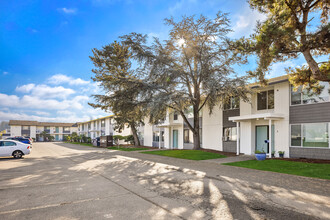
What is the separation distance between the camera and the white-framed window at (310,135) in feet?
47.2

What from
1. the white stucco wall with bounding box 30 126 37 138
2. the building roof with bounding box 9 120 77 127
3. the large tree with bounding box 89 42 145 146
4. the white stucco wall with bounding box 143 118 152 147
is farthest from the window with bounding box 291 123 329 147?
the building roof with bounding box 9 120 77 127

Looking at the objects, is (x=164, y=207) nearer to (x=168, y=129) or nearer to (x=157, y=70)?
(x=157, y=70)

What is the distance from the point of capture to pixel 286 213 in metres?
5.27

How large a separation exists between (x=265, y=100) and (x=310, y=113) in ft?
12.4

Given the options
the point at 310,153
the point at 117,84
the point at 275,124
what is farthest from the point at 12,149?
the point at 310,153

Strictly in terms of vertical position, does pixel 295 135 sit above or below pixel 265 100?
below

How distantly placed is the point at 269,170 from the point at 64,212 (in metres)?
10.0

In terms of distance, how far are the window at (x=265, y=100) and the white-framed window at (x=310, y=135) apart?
2.57m

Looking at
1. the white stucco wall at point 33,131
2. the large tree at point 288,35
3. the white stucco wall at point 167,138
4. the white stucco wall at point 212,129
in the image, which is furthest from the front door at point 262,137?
the white stucco wall at point 33,131

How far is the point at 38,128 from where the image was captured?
86.9 metres

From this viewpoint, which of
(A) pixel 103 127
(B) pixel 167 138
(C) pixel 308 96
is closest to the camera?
(C) pixel 308 96

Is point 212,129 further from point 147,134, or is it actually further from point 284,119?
point 147,134

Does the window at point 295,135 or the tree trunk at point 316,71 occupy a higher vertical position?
the tree trunk at point 316,71

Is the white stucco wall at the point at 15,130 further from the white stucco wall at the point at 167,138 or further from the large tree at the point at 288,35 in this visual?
the large tree at the point at 288,35
